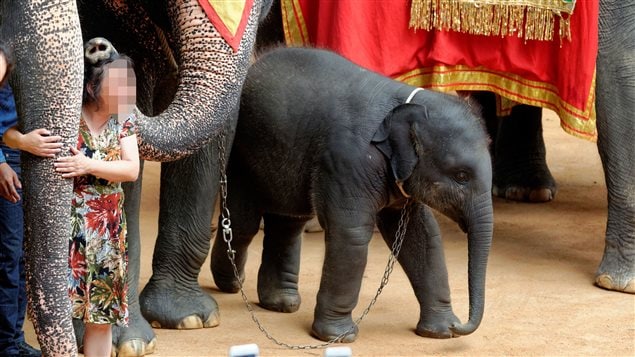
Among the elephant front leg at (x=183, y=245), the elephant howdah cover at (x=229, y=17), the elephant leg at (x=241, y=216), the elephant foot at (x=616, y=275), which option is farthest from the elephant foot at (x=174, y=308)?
the elephant foot at (x=616, y=275)

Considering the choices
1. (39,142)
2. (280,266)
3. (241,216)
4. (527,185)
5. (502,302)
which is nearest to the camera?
(39,142)

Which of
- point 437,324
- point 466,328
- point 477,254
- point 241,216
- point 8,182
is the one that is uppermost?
point 8,182

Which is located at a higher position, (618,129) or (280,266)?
(618,129)

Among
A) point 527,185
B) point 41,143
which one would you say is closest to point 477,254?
point 41,143

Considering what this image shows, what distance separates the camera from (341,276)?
4.82 metres

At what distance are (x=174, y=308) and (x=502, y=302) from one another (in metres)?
1.29

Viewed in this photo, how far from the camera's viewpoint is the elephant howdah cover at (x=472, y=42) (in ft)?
18.8

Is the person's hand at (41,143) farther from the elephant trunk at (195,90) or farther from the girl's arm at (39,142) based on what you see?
the elephant trunk at (195,90)

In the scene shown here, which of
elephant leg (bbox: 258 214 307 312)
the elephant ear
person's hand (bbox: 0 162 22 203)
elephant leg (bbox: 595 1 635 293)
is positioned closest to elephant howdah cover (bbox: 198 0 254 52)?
person's hand (bbox: 0 162 22 203)

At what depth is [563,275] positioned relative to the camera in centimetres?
592

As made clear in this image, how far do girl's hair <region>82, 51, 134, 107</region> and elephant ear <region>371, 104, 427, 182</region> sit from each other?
114 centimetres

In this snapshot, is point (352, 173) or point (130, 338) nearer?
point (130, 338)

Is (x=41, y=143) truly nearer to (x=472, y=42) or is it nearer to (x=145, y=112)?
(x=145, y=112)

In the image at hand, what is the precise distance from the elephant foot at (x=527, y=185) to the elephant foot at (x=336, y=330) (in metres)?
2.54
